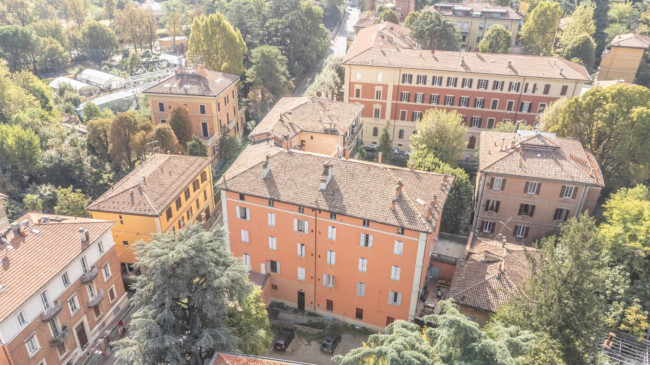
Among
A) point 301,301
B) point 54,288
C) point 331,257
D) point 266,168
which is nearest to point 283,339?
point 301,301

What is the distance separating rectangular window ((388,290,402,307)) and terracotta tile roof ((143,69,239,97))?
42837 mm

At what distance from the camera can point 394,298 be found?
38469 millimetres

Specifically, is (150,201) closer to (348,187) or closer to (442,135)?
(348,187)

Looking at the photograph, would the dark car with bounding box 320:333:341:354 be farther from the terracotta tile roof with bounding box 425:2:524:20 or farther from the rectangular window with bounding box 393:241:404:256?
the terracotta tile roof with bounding box 425:2:524:20

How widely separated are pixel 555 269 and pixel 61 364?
37.9 m

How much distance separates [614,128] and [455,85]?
24.5 m

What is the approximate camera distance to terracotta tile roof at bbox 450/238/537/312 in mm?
36250

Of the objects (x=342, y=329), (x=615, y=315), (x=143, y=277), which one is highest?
(x=143, y=277)

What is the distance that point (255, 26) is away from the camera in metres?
100

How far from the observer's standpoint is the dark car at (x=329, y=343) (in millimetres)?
Answer: 38312

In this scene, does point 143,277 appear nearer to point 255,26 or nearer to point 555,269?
point 555,269

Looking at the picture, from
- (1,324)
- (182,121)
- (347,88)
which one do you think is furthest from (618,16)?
(1,324)

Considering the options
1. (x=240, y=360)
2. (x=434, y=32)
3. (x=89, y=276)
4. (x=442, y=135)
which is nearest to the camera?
(x=240, y=360)

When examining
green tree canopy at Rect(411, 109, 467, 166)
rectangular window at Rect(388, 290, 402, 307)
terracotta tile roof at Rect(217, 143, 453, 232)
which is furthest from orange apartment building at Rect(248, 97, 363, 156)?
rectangular window at Rect(388, 290, 402, 307)
